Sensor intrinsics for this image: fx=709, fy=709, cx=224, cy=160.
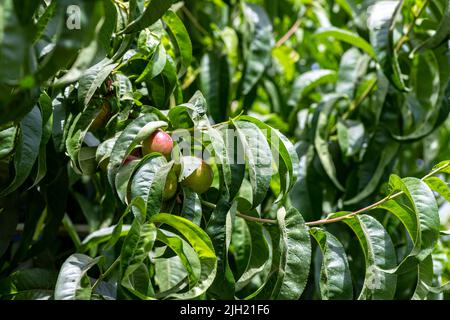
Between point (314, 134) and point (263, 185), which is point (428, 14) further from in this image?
point (263, 185)

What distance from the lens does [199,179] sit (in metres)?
0.90

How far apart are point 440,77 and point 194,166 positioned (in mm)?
644

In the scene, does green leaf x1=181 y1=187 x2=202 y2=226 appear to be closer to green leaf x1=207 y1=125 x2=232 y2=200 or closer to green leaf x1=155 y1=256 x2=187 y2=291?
green leaf x1=207 y1=125 x2=232 y2=200

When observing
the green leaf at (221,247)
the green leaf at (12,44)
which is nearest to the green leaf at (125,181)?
the green leaf at (221,247)

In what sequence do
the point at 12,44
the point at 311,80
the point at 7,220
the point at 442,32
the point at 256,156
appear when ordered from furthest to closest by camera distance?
the point at 311,80
the point at 442,32
the point at 7,220
the point at 256,156
the point at 12,44

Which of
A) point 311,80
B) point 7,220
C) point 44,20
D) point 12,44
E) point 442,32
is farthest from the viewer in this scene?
point 311,80

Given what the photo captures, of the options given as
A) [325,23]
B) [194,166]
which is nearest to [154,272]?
[194,166]

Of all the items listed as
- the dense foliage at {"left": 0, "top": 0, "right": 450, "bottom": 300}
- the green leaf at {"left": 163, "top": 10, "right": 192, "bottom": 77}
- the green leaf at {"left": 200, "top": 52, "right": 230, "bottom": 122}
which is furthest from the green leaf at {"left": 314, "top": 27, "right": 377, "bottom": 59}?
the green leaf at {"left": 163, "top": 10, "right": 192, "bottom": 77}

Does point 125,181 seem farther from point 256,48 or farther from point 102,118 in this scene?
point 256,48

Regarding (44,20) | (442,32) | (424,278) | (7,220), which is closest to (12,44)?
(44,20)

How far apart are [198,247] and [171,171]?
0.38 ft

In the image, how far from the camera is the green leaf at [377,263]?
911 millimetres
